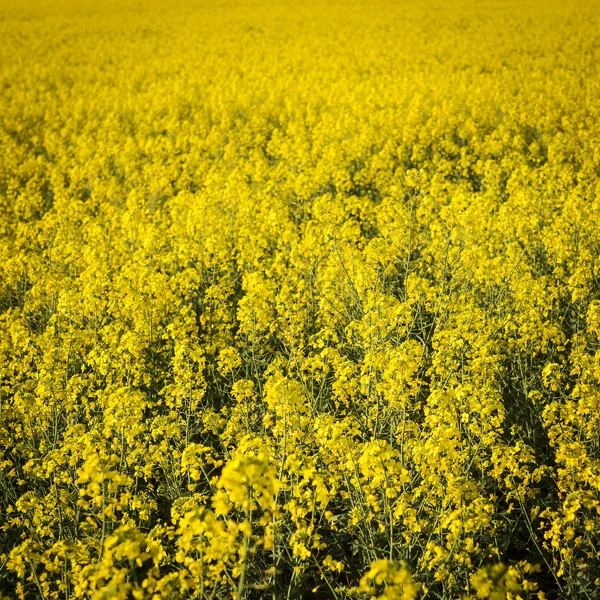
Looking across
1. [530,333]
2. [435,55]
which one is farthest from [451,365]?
[435,55]

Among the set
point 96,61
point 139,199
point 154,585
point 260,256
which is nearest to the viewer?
point 154,585

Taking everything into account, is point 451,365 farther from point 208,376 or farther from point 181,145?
point 181,145

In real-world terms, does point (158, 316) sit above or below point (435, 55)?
below

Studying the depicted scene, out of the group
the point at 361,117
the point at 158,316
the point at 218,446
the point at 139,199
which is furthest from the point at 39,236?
the point at 361,117

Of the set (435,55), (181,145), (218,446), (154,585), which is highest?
(435,55)

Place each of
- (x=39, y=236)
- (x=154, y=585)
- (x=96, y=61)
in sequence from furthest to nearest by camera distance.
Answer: (x=96, y=61) < (x=39, y=236) < (x=154, y=585)

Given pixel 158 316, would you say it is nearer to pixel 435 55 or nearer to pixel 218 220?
pixel 218 220

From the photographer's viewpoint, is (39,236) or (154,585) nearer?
(154,585)
